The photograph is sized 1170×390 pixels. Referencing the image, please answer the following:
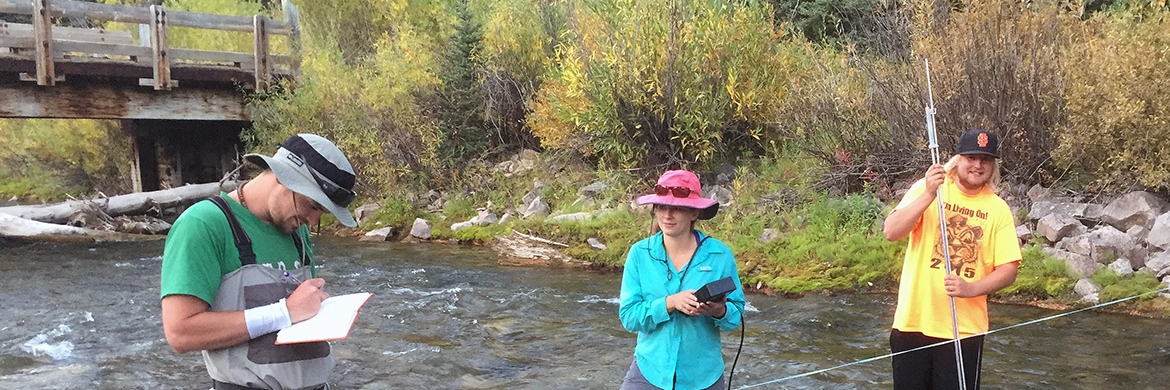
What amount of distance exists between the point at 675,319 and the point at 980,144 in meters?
1.60

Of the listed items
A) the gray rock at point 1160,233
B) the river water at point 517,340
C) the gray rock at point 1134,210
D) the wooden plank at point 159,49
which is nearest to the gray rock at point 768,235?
the river water at point 517,340

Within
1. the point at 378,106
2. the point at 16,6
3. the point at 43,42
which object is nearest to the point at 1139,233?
the point at 378,106

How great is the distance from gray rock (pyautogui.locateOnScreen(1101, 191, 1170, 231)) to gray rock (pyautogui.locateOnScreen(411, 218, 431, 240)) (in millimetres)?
10859

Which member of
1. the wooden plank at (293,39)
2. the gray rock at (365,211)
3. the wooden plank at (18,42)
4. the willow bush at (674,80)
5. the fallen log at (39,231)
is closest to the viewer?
the willow bush at (674,80)

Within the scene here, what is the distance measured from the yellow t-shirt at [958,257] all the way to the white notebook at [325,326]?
2538 mm

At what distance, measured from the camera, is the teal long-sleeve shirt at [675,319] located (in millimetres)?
3469

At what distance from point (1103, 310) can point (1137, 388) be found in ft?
8.08

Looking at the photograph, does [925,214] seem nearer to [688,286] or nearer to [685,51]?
[688,286]

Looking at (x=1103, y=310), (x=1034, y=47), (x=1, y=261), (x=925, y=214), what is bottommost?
(x=1, y=261)

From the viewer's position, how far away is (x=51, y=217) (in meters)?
15.7

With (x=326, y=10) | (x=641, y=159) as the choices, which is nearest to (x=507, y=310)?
(x=641, y=159)

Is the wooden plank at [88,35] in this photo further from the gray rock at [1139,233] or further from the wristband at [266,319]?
the gray rock at [1139,233]

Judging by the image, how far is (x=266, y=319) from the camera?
2381 millimetres

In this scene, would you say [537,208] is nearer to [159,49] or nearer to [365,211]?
[365,211]
